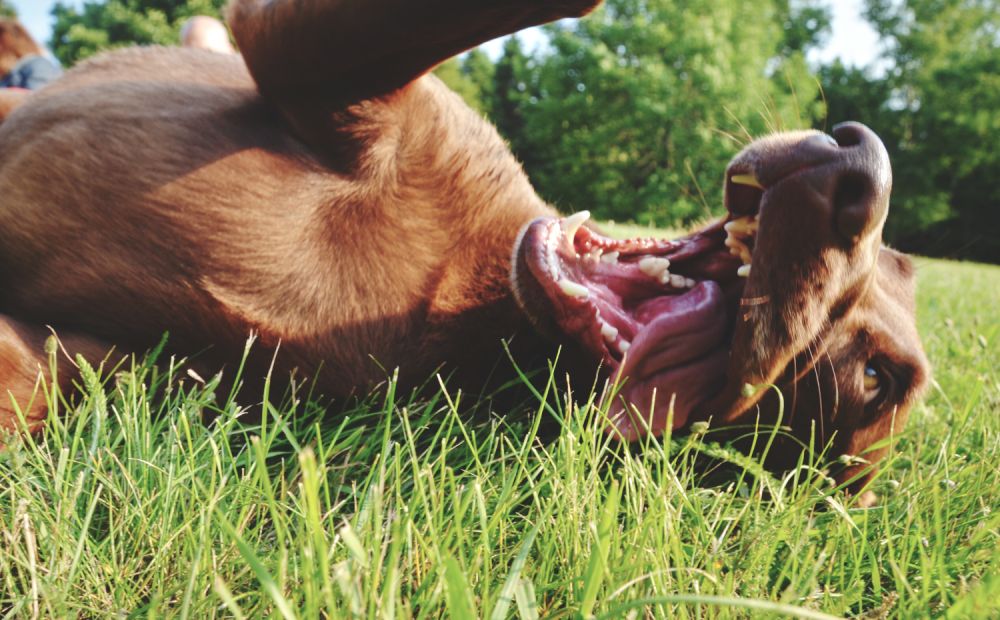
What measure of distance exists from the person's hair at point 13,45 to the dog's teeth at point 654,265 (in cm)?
496

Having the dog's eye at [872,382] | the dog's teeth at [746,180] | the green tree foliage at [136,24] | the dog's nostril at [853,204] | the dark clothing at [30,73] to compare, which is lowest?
the dog's eye at [872,382]

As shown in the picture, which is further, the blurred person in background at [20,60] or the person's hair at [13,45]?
the person's hair at [13,45]

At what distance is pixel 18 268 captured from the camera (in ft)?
6.12

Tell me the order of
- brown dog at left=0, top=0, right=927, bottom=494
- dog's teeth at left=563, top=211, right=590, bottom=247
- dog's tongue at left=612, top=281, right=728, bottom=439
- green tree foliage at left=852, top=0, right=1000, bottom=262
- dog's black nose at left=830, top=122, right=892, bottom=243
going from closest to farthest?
1. dog's black nose at left=830, top=122, right=892, bottom=243
2. brown dog at left=0, top=0, right=927, bottom=494
3. dog's tongue at left=612, top=281, right=728, bottom=439
4. dog's teeth at left=563, top=211, right=590, bottom=247
5. green tree foliage at left=852, top=0, right=1000, bottom=262

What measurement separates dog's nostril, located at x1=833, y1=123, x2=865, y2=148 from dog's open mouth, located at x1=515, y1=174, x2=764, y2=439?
0.23 m

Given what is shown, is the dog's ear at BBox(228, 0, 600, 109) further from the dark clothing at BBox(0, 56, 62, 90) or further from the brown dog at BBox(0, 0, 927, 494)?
the dark clothing at BBox(0, 56, 62, 90)

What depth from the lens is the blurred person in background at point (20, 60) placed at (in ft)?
15.2

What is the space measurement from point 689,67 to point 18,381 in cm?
2729

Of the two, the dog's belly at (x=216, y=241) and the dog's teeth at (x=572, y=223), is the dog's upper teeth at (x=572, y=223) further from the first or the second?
the dog's belly at (x=216, y=241)

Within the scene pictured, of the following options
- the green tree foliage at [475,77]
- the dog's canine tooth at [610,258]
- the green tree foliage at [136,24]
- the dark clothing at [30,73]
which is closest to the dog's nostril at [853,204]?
the dog's canine tooth at [610,258]

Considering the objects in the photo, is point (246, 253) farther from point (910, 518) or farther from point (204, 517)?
point (910, 518)

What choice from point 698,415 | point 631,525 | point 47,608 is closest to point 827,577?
point 631,525

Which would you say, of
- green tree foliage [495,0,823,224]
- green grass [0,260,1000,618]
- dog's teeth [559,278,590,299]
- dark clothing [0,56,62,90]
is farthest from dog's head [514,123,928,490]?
green tree foliage [495,0,823,224]

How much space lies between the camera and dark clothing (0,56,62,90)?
458 cm
